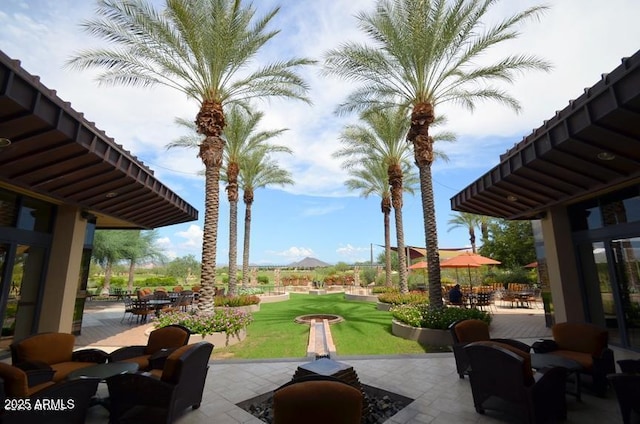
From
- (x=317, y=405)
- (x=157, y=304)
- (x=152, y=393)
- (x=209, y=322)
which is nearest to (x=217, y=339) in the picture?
(x=209, y=322)

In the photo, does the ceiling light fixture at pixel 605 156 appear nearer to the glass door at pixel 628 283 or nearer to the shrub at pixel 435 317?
the glass door at pixel 628 283

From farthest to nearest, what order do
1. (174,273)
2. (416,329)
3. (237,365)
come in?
1. (174,273)
2. (416,329)
3. (237,365)

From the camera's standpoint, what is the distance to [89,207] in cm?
888

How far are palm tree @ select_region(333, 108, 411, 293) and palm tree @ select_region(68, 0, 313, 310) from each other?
6.25 metres

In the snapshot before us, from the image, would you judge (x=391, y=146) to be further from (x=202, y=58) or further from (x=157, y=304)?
(x=157, y=304)

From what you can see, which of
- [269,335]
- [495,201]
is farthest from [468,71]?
[269,335]

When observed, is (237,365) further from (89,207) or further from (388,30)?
(388,30)

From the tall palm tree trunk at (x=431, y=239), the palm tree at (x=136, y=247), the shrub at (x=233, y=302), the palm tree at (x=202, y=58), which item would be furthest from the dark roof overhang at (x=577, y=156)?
the palm tree at (x=136, y=247)

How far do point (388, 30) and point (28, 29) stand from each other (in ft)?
32.3

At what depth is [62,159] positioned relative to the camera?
616 cm

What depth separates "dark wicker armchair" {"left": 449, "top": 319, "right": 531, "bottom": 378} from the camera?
541 centimetres

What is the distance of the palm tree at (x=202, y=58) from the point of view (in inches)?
334

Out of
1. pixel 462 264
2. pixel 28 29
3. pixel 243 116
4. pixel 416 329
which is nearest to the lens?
pixel 28 29

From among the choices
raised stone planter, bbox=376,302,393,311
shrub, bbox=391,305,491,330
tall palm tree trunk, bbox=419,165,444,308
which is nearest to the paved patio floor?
shrub, bbox=391,305,491,330
